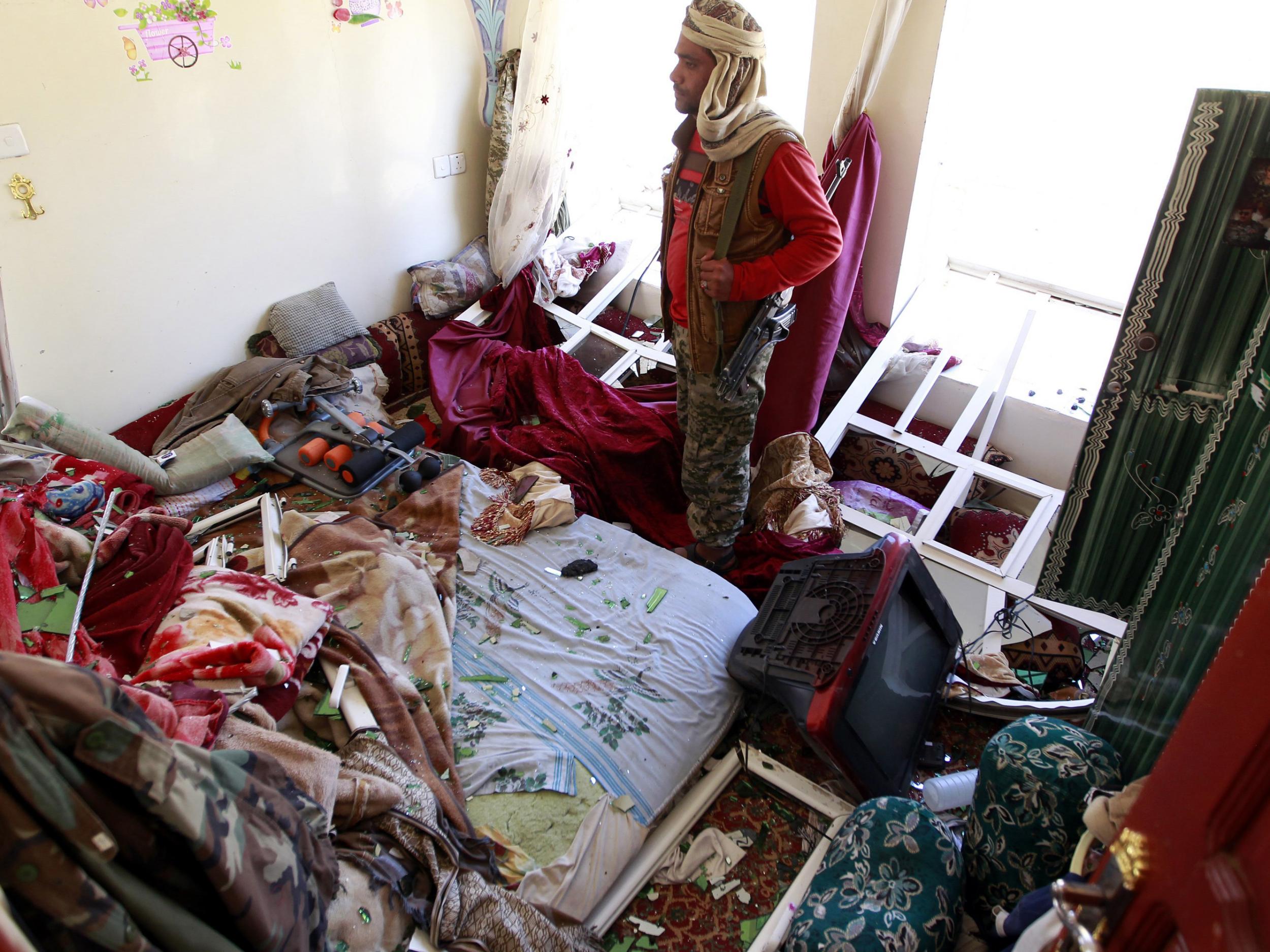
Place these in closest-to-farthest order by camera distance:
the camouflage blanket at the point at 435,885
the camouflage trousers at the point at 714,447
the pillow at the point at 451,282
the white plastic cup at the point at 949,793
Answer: the camouflage blanket at the point at 435,885 < the white plastic cup at the point at 949,793 < the camouflage trousers at the point at 714,447 < the pillow at the point at 451,282

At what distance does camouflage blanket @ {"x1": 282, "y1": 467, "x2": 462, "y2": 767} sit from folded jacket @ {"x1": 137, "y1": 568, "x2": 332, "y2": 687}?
Result: 0.55ft

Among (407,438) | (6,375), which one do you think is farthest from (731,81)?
(6,375)

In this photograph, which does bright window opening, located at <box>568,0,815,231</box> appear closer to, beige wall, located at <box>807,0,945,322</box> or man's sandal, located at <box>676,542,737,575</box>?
beige wall, located at <box>807,0,945,322</box>

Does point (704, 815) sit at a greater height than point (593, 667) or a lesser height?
lesser

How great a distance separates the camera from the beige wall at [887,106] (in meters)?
2.47

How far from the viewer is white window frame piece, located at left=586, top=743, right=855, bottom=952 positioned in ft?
5.20

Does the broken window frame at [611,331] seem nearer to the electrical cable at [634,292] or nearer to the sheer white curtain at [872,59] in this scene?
the electrical cable at [634,292]

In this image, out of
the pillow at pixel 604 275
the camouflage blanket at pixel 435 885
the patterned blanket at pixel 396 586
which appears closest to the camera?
the camouflage blanket at pixel 435 885

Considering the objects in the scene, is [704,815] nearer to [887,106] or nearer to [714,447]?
[714,447]

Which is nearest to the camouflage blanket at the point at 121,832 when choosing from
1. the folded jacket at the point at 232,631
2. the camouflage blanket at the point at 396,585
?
the folded jacket at the point at 232,631

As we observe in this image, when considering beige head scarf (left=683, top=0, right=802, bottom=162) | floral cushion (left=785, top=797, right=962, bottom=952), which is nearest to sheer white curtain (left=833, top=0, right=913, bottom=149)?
beige head scarf (left=683, top=0, right=802, bottom=162)

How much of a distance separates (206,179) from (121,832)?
105 inches

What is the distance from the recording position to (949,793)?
1753 millimetres

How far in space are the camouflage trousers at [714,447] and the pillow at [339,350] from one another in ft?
4.79
